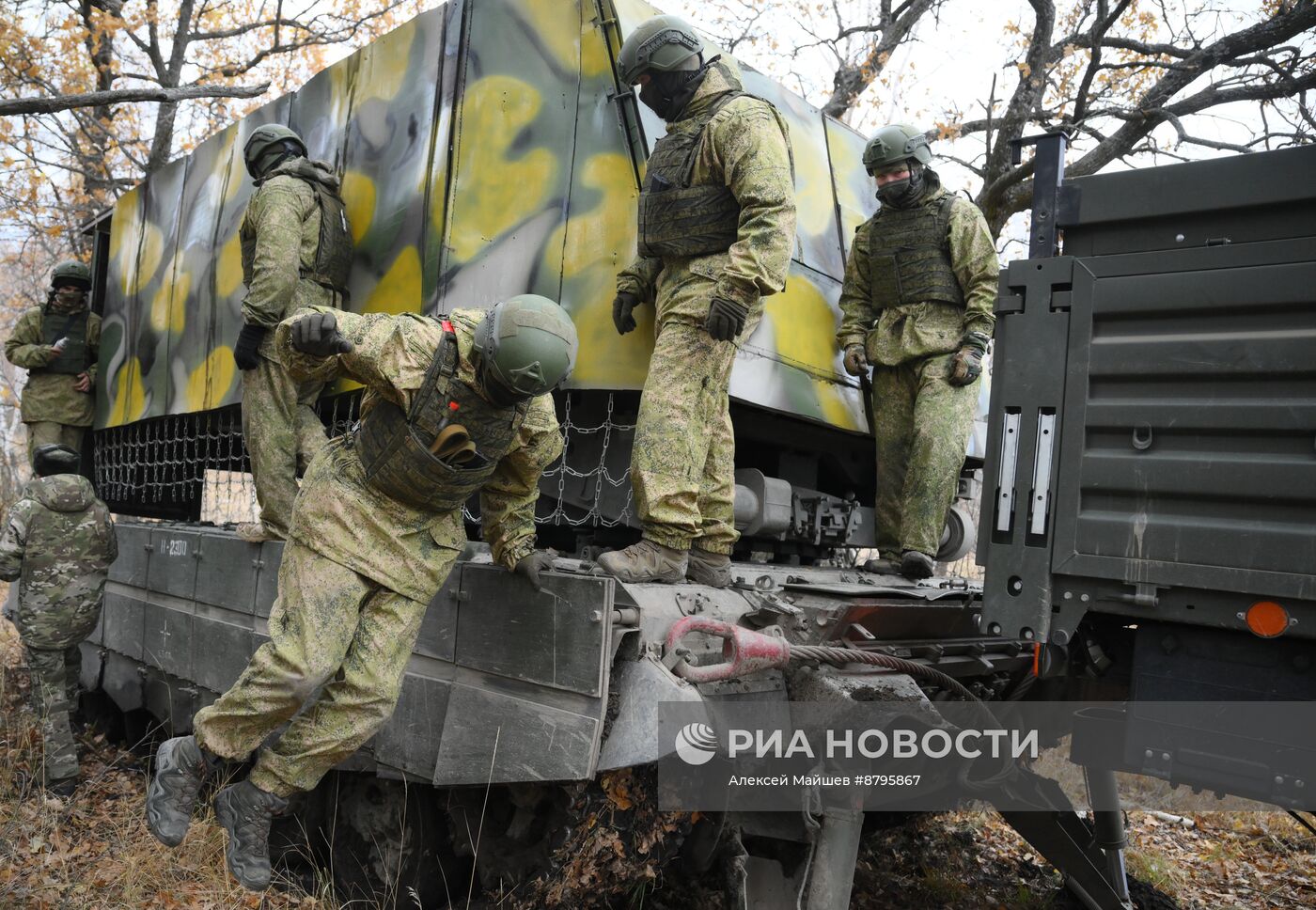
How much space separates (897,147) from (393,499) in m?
2.62

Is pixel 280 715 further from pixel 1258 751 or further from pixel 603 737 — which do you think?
pixel 1258 751

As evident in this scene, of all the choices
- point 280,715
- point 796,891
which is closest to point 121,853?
point 280,715

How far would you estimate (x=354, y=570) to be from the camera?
3.08 metres

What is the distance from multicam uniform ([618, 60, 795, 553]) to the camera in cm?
342

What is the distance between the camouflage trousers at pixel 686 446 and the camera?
3.40 metres

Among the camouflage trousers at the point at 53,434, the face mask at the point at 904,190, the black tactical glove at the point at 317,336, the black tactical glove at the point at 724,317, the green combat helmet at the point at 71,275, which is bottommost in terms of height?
the camouflage trousers at the point at 53,434

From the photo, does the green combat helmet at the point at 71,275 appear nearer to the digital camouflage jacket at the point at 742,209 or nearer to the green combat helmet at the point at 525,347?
the digital camouflage jacket at the point at 742,209

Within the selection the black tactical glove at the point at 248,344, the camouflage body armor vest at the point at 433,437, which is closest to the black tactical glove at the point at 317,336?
the camouflage body armor vest at the point at 433,437

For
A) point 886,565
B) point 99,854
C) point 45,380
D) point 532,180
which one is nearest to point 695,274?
point 532,180

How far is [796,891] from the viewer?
10.0 ft

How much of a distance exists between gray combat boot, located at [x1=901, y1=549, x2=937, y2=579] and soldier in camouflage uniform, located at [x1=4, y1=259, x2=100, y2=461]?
6257 mm

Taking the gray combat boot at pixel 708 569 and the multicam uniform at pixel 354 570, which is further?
the gray combat boot at pixel 708 569

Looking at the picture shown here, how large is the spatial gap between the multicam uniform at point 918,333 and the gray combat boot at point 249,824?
2.60 m

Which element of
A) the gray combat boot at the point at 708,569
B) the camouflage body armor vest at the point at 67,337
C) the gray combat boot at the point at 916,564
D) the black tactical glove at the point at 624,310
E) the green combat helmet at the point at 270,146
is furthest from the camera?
the camouflage body armor vest at the point at 67,337
